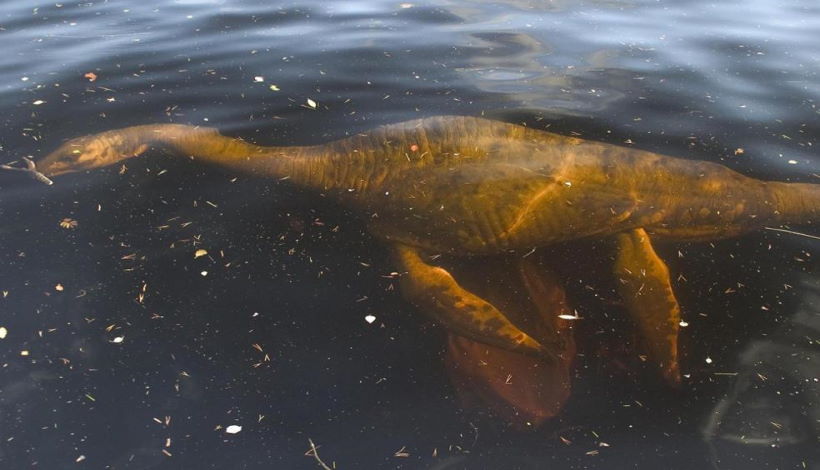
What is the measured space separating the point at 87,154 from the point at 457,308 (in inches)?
136

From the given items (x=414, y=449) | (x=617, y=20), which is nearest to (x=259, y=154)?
(x=414, y=449)

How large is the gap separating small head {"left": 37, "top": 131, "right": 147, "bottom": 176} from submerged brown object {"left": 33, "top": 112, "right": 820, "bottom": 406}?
0.01 m

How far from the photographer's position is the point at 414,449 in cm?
294

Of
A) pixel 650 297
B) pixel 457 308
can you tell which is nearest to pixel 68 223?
pixel 457 308

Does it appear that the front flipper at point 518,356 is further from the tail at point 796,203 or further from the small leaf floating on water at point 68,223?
the small leaf floating on water at point 68,223

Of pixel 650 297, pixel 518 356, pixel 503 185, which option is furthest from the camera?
pixel 503 185

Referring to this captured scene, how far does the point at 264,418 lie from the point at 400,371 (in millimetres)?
779

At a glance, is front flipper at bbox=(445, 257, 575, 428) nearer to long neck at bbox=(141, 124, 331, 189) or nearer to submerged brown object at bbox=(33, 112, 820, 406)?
submerged brown object at bbox=(33, 112, 820, 406)

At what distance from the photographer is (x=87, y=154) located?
491 cm

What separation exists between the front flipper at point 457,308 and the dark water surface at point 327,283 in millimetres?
126

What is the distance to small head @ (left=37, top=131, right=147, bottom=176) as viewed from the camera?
15.7ft

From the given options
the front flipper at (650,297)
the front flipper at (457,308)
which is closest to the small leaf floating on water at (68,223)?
the front flipper at (457,308)

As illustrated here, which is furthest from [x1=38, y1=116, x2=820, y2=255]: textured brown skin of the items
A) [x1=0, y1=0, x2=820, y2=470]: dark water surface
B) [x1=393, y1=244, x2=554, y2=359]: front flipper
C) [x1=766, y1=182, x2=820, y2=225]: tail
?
[x1=393, y1=244, x2=554, y2=359]: front flipper

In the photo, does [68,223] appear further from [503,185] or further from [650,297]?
[650,297]
